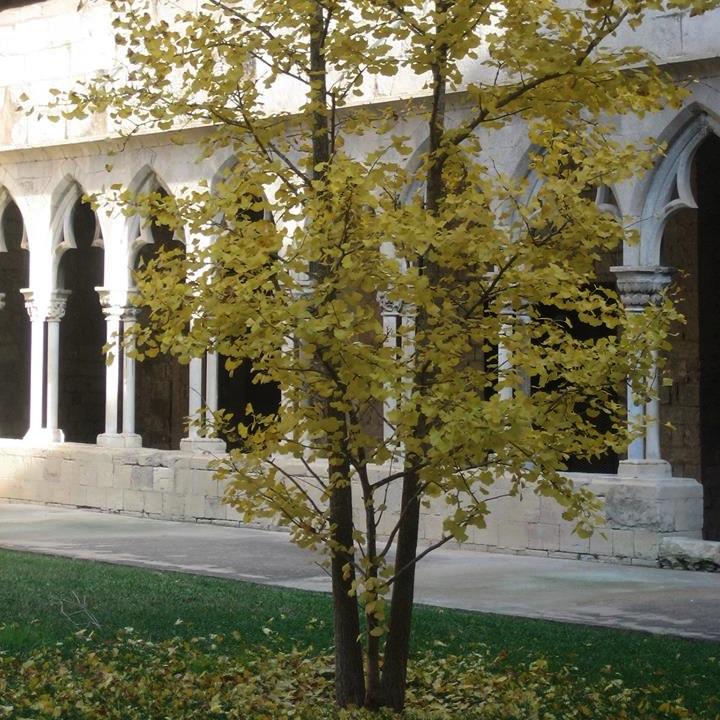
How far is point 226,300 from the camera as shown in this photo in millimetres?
5449

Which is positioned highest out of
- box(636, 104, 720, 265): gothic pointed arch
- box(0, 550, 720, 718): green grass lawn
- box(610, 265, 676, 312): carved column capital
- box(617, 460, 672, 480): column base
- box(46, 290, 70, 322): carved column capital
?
box(636, 104, 720, 265): gothic pointed arch

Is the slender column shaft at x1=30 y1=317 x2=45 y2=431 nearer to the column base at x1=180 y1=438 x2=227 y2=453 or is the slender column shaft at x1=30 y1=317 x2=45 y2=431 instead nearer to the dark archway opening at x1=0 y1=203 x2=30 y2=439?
the column base at x1=180 y1=438 x2=227 y2=453

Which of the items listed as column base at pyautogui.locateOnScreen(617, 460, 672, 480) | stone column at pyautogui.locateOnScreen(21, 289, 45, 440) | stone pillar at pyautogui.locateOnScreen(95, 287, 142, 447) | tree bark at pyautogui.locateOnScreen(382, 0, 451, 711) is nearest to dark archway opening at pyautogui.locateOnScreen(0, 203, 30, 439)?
stone column at pyautogui.locateOnScreen(21, 289, 45, 440)

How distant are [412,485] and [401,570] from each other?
1.06 feet

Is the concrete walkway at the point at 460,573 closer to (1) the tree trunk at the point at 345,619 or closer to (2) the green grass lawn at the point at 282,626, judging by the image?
(2) the green grass lawn at the point at 282,626

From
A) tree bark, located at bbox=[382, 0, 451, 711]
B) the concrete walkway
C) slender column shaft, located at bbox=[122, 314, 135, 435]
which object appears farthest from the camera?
slender column shaft, located at bbox=[122, 314, 135, 435]

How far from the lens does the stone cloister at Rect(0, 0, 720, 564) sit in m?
11.4

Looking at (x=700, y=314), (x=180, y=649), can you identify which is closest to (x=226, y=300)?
(x=180, y=649)

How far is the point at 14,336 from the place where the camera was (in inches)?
752

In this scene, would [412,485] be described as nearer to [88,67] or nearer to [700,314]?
[700,314]

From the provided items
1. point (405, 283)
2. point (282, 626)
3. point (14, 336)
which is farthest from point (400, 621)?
point (14, 336)

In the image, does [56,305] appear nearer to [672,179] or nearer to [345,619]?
[672,179]

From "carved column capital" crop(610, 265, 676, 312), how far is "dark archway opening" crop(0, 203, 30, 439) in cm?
901

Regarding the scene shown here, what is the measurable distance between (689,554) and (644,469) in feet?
2.45
